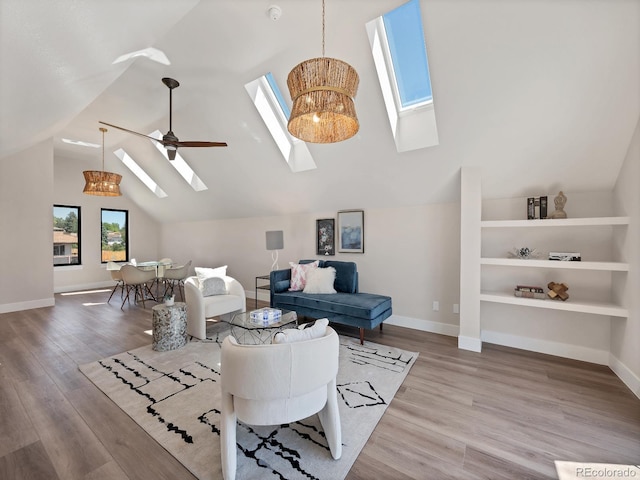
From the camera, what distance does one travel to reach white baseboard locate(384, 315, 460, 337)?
373 cm

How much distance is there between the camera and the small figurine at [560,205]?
2906 millimetres

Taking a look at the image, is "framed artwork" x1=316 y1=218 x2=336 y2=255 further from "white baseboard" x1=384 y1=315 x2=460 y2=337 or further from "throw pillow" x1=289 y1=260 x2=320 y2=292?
"white baseboard" x1=384 y1=315 x2=460 y2=337

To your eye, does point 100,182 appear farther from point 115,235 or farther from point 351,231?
point 351,231

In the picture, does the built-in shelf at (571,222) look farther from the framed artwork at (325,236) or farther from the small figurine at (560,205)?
the framed artwork at (325,236)

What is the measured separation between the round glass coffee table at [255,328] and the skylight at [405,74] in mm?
2526

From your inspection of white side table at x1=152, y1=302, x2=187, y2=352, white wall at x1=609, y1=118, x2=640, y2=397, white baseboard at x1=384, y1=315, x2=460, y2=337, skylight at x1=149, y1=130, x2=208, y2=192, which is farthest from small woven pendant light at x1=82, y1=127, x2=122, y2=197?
white wall at x1=609, y1=118, x2=640, y2=397

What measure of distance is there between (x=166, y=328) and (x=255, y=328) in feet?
4.53

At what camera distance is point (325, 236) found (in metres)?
4.91

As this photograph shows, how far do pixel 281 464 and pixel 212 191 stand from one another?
5187 millimetres

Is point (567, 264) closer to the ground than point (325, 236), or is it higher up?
closer to the ground

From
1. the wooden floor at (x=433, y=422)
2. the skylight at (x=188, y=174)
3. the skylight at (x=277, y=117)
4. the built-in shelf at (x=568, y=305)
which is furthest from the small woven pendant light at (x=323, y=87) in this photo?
the skylight at (x=188, y=174)

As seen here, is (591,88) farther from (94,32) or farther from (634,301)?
(94,32)

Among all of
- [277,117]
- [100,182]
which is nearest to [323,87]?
[277,117]

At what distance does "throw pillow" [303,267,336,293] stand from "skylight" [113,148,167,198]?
194 inches
